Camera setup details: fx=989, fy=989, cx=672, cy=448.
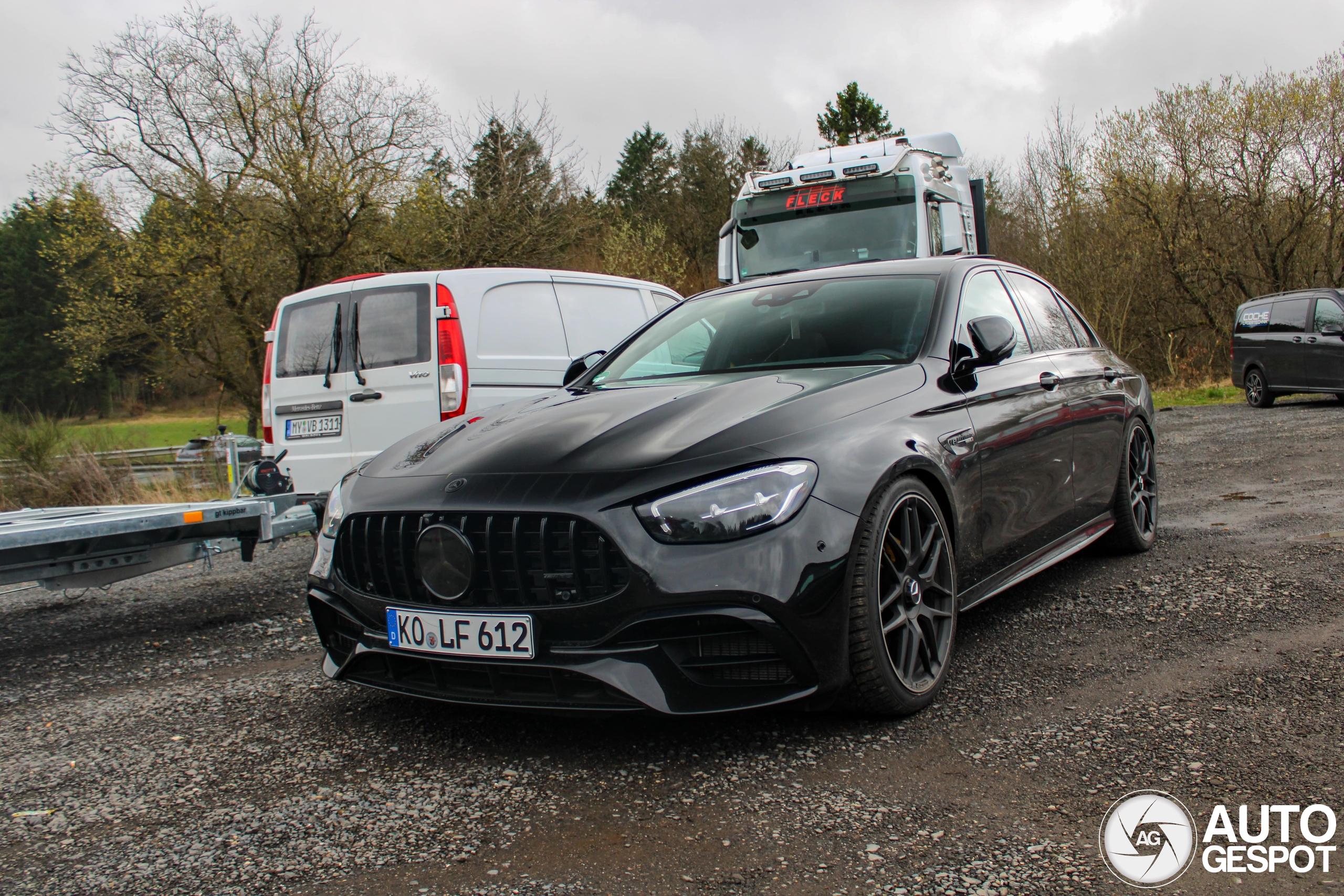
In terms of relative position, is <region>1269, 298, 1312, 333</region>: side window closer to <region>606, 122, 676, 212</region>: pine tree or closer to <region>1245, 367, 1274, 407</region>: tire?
<region>1245, 367, 1274, 407</region>: tire

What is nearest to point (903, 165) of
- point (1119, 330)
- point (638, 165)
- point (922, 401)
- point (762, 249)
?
point (762, 249)

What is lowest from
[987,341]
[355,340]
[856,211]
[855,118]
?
[987,341]

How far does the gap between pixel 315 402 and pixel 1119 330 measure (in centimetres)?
2250

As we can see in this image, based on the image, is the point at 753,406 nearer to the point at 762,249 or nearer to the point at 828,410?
the point at 828,410

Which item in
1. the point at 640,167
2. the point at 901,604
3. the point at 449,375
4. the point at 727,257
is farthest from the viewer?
the point at 640,167

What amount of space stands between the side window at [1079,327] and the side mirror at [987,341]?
1.55 metres

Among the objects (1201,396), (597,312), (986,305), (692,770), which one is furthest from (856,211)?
(1201,396)

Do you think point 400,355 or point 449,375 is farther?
point 400,355

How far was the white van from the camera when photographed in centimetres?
672

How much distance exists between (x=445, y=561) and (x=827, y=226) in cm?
885

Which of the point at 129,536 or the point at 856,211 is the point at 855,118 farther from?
the point at 129,536

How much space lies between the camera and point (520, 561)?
9.03ft

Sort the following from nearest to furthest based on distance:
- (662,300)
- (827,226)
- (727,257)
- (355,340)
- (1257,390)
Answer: (355,340), (662,300), (827,226), (727,257), (1257,390)

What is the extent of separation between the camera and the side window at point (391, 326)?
6738 millimetres
